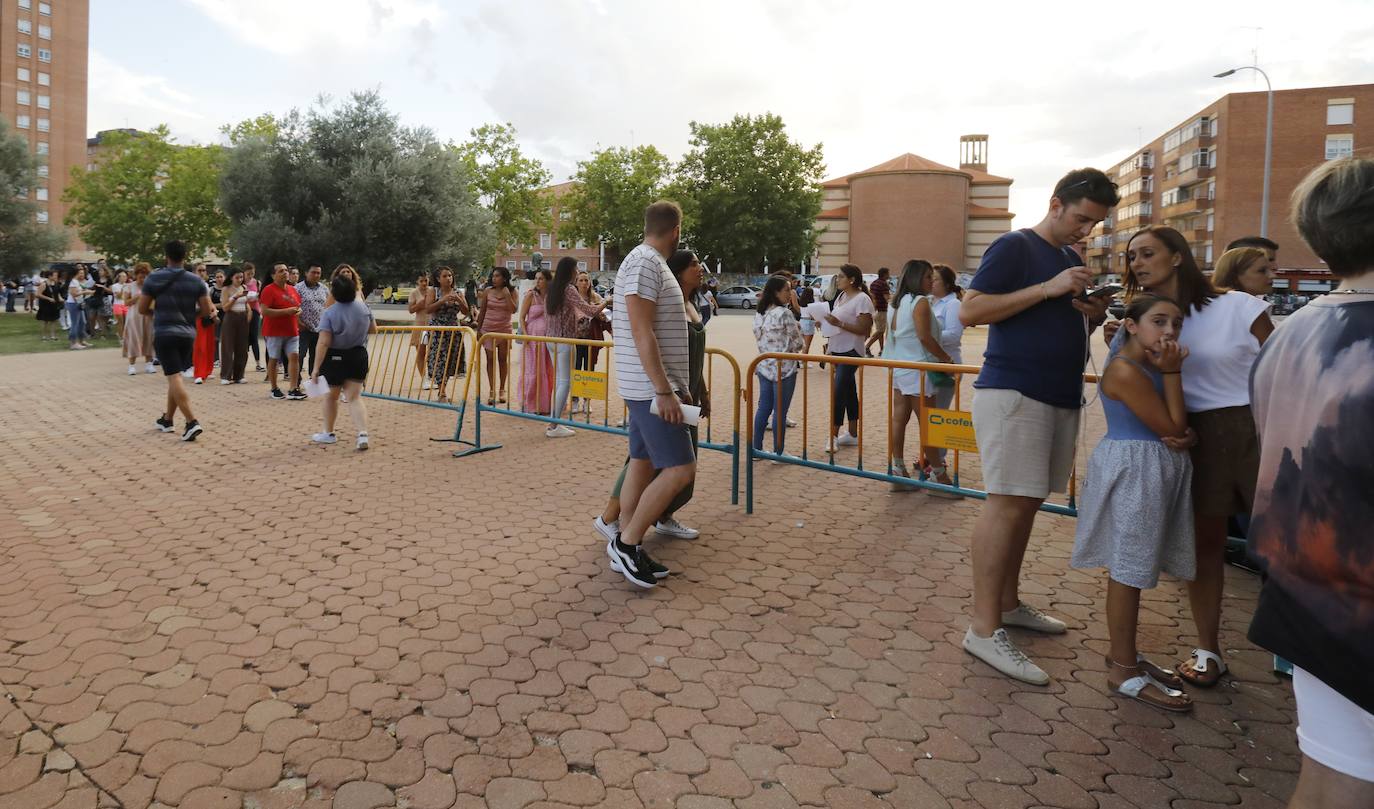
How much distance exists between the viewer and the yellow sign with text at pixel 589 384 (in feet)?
23.1

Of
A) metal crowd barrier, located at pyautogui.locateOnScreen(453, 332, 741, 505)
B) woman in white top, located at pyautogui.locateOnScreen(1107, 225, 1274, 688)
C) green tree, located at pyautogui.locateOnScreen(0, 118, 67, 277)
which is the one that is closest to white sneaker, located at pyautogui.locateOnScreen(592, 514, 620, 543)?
metal crowd barrier, located at pyautogui.locateOnScreen(453, 332, 741, 505)

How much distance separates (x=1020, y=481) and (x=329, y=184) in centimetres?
2758

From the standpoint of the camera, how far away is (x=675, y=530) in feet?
17.9

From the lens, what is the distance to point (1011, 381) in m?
3.43

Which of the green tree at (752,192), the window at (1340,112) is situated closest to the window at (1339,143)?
the window at (1340,112)

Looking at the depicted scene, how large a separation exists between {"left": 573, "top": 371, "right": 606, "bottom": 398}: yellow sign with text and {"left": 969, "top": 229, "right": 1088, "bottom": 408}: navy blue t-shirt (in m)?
4.01

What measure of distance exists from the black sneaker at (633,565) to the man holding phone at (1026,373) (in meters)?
1.67

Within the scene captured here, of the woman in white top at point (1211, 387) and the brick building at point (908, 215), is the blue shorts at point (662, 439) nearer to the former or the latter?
the woman in white top at point (1211, 387)

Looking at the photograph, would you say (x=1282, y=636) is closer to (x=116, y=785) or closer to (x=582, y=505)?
(x=116, y=785)

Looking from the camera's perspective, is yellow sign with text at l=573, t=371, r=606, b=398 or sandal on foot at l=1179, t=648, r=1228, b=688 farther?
yellow sign with text at l=573, t=371, r=606, b=398

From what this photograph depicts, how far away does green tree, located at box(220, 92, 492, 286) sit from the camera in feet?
86.3

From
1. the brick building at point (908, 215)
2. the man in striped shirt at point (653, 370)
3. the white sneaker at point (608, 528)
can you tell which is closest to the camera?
the man in striped shirt at point (653, 370)

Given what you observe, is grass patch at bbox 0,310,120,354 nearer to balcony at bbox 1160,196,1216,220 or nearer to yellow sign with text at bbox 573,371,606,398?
yellow sign with text at bbox 573,371,606,398

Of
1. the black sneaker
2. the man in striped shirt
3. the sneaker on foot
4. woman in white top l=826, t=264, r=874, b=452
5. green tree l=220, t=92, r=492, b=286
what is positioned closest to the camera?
the sneaker on foot
